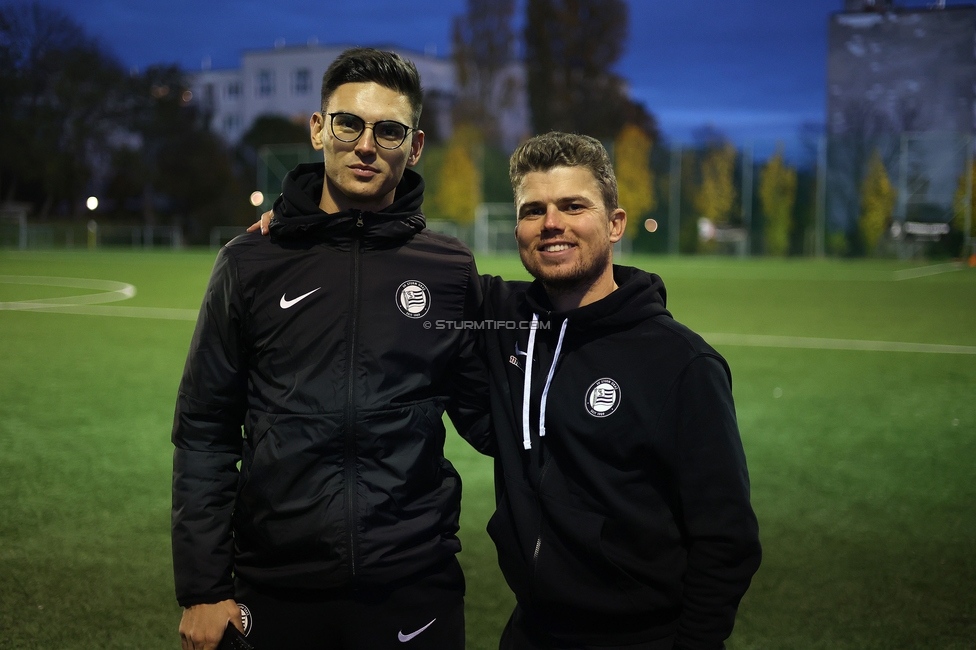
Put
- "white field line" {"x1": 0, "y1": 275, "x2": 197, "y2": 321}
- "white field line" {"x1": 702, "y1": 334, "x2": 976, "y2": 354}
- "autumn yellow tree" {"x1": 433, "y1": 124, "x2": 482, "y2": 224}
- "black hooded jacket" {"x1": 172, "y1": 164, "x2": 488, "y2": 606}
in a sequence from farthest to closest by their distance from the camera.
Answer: "autumn yellow tree" {"x1": 433, "y1": 124, "x2": 482, "y2": 224} < "white field line" {"x1": 0, "y1": 275, "x2": 197, "y2": 321} < "white field line" {"x1": 702, "y1": 334, "x2": 976, "y2": 354} < "black hooded jacket" {"x1": 172, "y1": 164, "x2": 488, "y2": 606}

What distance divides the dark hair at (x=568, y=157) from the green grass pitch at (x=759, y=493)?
1.97 metres

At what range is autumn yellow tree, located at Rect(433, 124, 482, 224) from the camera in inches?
1724

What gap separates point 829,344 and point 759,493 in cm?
667

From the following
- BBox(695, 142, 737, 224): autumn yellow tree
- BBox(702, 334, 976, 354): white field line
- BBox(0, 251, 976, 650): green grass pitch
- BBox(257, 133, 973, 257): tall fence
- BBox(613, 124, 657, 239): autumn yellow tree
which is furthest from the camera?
BBox(613, 124, 657, 239): autumn yellow tree

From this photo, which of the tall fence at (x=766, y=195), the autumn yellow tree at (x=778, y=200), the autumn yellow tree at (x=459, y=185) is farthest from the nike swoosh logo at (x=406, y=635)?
the autumn yellow tree at (x=459, y=185)

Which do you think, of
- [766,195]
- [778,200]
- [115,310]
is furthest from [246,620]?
[766,195]

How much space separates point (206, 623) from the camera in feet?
7.47

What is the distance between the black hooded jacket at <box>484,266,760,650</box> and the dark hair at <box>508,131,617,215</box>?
0.27 m

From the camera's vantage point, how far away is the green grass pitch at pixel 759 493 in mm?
3695

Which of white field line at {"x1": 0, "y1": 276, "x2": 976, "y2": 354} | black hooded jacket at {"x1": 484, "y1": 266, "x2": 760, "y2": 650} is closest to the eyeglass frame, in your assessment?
black hooded jacket at {"x1": 484, "y1": 266, "x2": 760, "y2": 650}

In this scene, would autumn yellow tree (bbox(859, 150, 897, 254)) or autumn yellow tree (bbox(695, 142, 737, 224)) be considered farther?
autumn yellow tree (bbox(695, 142, 737, 224))

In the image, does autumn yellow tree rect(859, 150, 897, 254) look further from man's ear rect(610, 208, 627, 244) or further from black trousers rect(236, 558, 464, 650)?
black trousers rect(236, 558, 464, 650)

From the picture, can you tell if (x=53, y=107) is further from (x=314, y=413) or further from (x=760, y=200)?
(x=314, y=413)

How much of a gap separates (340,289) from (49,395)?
261 inches
